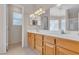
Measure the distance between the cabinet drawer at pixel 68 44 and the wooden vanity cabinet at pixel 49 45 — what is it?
0.10 m

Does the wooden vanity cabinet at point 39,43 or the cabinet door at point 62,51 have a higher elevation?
the wooden vanity cabinet at point 39,43

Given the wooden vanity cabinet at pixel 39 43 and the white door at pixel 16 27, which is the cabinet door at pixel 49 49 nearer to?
the wooden vanity cabinet at pixel 39 43

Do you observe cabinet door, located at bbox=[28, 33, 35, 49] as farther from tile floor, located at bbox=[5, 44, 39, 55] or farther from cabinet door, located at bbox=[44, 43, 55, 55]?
cabinet door, located at bbox=[44, 43, 55, 55]

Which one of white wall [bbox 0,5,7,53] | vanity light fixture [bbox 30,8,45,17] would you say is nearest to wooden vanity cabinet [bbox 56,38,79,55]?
vanity light fixture [bbox 30,8,45,17]

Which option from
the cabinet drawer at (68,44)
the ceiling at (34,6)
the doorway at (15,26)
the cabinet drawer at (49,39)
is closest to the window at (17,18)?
the doorway at (15,26)

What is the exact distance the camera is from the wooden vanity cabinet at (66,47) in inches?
80.6

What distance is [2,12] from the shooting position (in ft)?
7.33

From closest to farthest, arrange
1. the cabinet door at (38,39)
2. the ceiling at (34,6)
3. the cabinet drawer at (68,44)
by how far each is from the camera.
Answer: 1. the cabinet drawer at (68,44)
2. the ceiling at (34,6)
3. the cabinet door at (38,39)

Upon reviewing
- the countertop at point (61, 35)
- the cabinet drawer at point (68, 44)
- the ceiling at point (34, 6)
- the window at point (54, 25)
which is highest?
the ceiling at point (34, 6)

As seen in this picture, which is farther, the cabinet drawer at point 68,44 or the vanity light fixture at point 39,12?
the vanity light fixture at point 39,12

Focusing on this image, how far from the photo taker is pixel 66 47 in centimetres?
214

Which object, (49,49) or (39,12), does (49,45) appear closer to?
(49,49)

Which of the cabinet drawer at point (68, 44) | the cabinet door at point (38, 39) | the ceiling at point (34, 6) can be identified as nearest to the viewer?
the cabinet drawer at point (68, 44)
